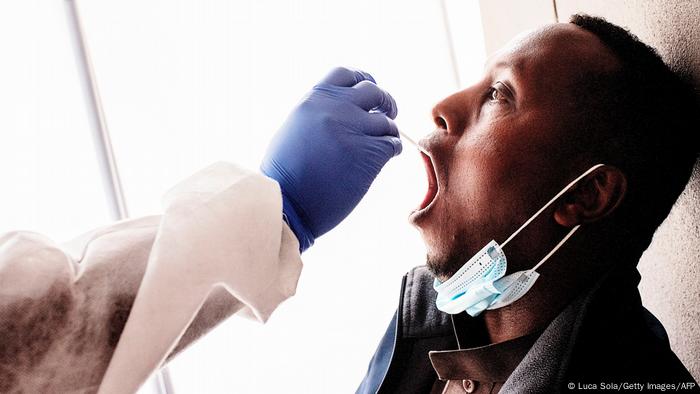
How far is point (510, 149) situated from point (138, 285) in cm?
68

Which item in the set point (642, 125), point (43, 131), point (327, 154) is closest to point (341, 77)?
point (327, 154)

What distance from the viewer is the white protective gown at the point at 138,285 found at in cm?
71

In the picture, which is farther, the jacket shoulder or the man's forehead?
the jacket shoulder

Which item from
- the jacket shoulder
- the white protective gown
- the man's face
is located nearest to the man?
the man's face

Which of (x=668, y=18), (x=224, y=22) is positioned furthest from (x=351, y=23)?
(x=668, y=18)

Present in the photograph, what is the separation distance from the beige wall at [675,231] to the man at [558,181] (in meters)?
0.04

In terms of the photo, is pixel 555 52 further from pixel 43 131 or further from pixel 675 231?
pixel 43 131

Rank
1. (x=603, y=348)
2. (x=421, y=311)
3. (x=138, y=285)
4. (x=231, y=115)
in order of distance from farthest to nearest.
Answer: (x=231, y=115) < (x=421, y=311) < (x=603, y=348) < (x=138, y=285)

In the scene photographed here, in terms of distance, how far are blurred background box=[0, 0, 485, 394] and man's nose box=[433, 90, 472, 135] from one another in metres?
0.90

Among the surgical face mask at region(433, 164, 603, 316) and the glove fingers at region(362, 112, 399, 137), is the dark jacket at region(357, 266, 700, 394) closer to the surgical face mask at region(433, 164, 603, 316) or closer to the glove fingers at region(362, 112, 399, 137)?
the surgical face mask at region(433, 164, 603, 316)

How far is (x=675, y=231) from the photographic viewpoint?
1147 millimetres

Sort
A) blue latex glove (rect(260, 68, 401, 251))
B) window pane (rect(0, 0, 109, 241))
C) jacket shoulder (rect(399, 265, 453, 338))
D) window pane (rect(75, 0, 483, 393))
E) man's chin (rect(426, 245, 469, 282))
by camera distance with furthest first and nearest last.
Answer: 1. window pane (rect(75, 0, 483, 393))
2. window pane (rect(0, 0, 109, 241))
3. jacket shoulder (rect(399, 265, 453, 338))
4. man's chin (rect(426, 245, 469, 282))
5. blue latex glove (rect(260, 68, 401, 251))

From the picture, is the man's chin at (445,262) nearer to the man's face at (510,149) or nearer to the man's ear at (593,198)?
the man's face at (510,149)

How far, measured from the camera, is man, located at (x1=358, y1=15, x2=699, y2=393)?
40.2 inches
